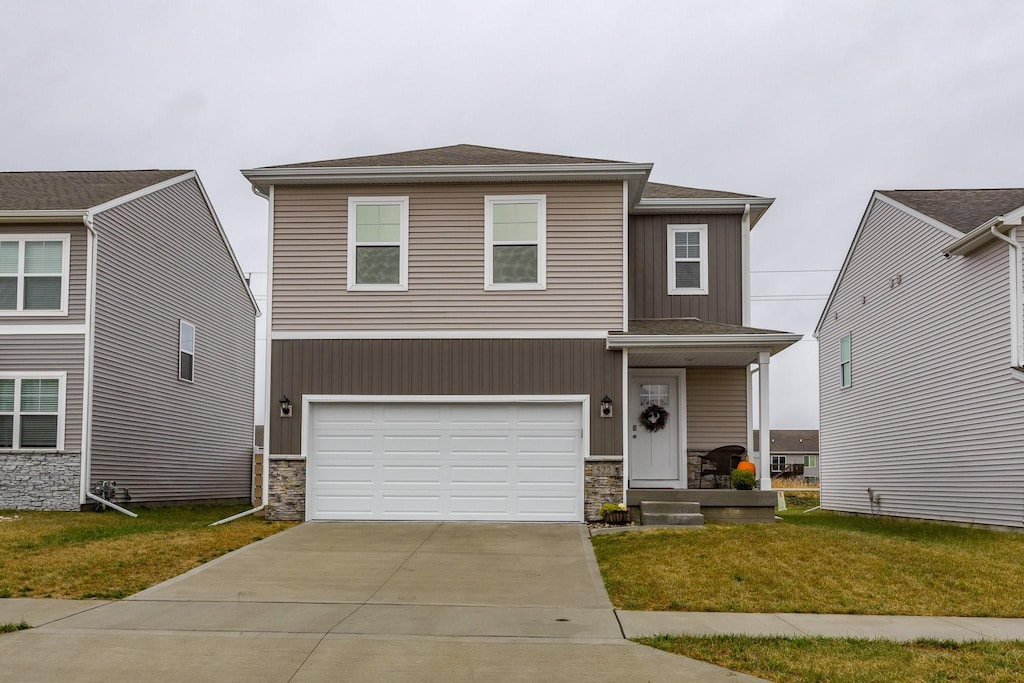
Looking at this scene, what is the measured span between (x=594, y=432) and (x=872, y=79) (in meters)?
10.8

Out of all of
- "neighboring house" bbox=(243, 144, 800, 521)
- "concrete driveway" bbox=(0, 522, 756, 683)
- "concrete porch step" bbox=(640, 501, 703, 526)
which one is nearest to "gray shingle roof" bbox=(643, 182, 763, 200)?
"neighboring house" bbox=(243, 144, 800, 521)

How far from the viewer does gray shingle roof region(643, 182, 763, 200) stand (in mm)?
17328

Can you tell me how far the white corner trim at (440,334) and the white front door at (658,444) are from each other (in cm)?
204

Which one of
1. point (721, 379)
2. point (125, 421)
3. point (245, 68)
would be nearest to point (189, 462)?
point (125, 421)

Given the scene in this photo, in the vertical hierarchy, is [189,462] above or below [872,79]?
below

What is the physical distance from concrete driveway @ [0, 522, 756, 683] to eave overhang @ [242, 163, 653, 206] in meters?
5.98

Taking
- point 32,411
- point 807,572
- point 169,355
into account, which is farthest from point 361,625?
point 169,355

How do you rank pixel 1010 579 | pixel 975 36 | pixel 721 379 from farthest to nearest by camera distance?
pixel 975 36
pixel 721 379
pixel 1010 579

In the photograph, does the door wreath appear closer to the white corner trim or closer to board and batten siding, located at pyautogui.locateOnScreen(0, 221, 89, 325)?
the white corner trim

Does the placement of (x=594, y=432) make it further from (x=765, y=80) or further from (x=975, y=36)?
(x=975, y=36)

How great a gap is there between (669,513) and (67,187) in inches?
520

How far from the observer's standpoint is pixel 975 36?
2003cm

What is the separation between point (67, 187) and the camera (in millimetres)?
18938

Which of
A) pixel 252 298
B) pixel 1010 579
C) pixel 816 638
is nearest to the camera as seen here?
pixel 816 638
